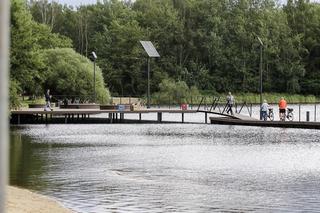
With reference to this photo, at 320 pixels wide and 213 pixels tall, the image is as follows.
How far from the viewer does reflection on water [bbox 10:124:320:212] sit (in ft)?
46.4

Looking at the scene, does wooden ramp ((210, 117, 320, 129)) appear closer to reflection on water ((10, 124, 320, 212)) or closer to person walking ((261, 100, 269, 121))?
person walking ((261, 100, 269, 121))

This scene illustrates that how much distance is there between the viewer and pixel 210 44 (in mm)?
107375

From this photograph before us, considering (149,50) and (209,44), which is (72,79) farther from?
(209,44)

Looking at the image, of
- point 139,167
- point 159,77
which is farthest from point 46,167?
point 159,77

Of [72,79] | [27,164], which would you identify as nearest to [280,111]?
[27,164]

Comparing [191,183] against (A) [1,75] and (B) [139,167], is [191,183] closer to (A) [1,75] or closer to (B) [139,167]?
(B) [139,167]

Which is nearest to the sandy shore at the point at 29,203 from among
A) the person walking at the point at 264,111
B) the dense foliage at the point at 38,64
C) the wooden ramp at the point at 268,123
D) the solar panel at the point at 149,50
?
the dense foliage at the point at 38,64

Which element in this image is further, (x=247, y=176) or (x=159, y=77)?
(x=159, y=77)

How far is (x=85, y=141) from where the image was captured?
113 feet

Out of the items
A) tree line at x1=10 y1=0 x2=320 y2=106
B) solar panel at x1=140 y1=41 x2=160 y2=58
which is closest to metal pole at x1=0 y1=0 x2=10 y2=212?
solar panel at x1=140 y1=41 x2=160 y2=58

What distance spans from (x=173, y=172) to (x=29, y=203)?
7.88 meters

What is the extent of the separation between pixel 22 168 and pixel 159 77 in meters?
81.2

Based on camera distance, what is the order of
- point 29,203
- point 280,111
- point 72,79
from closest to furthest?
point 29,203 < point 280,111 < point 72,79

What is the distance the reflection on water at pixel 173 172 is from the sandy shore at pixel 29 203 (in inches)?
19.1
